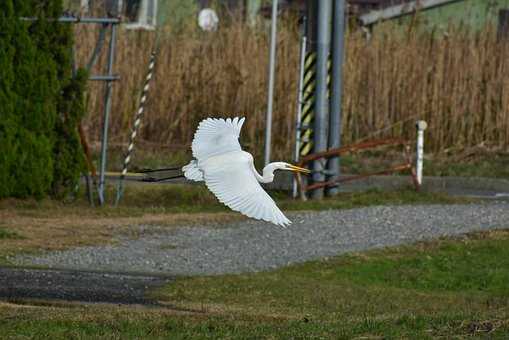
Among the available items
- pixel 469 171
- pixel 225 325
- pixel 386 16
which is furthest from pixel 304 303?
pixel 386 16

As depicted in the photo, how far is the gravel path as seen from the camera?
13.0 m

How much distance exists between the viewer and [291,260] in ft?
44.0

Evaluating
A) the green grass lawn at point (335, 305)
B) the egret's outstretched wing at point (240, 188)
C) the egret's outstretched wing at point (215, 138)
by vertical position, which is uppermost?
the egret's outstretched wing at point (215, 138)

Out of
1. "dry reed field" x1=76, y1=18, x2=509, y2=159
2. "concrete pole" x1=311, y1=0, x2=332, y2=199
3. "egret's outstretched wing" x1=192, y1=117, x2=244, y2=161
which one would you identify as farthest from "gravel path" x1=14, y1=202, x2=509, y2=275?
"dry reed field" x1=76, y1=18, x2=509, y2=159

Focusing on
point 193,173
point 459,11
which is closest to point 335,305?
point 193,173

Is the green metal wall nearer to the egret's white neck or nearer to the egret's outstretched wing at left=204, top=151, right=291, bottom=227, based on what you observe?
the egret's white neck

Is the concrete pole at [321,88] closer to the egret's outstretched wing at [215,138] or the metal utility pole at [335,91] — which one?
the metal utility pole at [335,91]

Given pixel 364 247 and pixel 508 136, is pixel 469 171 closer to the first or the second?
pixel 508 136

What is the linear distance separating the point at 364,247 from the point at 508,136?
10.8 meters

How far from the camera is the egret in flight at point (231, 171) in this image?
9484 millimetres

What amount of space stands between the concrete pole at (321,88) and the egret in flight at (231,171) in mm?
7038

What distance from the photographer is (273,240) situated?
14578 mm

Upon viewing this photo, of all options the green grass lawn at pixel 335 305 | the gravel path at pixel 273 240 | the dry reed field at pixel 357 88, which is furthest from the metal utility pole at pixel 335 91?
the dry reed field at pixel 357 88

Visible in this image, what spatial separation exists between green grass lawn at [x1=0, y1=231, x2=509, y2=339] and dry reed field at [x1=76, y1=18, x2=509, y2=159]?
33.2 feet
